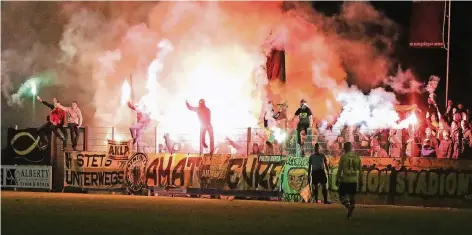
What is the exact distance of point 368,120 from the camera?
37.2 metres

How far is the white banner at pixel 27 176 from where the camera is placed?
1141 inches

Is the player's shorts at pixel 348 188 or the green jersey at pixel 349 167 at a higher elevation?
the green jersey at pixel 349 167

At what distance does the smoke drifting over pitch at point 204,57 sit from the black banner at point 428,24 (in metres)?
4.55

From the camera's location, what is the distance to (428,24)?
35062 mm

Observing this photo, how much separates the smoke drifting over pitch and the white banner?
10.4 meters

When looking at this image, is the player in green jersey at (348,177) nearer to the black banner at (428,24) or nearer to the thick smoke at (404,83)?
the black banner at (428,24)

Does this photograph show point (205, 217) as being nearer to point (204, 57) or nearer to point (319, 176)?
point (319, 176)

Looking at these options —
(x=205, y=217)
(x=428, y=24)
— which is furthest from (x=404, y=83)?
(x=205, y=217)

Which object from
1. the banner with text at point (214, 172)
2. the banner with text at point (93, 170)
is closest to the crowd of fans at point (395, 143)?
the banner with text at point (214, 172)

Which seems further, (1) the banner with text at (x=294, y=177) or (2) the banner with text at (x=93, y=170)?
(2) the banner with text at (x=93, y=170)

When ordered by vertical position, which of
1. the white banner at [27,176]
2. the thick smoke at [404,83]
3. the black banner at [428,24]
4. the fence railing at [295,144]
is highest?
the black banner at [428,24]

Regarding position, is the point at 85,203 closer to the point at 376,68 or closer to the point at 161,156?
the point at 161,156

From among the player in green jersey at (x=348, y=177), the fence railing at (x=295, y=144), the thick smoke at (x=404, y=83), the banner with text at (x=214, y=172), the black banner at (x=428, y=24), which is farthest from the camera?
the thick smoke at (x=404, y=83)

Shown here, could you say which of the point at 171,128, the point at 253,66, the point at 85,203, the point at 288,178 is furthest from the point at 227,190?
the point at 253,66
